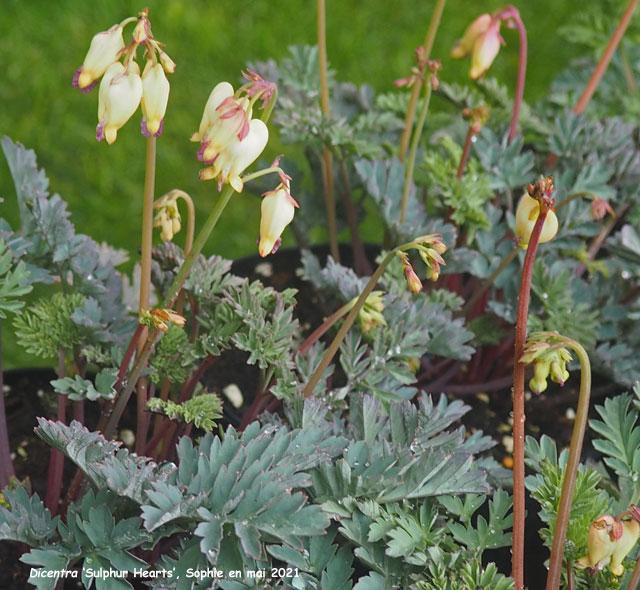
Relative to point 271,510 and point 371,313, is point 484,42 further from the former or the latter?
point 271,510

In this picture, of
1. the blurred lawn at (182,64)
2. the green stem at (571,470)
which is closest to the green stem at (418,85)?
the green stem at (571,470)

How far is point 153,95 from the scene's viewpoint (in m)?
0.86

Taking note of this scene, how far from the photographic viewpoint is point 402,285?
54.0 inches

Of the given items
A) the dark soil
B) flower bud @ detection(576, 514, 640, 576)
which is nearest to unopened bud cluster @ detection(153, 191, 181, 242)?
the dark soil

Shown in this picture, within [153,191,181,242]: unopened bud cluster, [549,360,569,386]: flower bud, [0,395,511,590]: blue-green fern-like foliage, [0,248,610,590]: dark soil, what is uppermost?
[153,191,181,242]: unopened bud cluster

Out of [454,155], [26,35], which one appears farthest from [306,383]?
[26,35]

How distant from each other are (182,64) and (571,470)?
210 cm

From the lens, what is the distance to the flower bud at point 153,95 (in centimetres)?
86

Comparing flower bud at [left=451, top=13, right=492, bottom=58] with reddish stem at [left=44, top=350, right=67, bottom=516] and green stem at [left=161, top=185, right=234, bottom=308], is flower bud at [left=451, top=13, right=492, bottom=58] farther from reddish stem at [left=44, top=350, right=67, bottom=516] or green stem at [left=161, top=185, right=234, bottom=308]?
reddish stem at [left=44, top=350, right=67, bottom=516]

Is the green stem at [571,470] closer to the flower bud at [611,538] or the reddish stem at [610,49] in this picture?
the flower bud at [611,538]

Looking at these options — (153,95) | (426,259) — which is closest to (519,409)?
(426,259)

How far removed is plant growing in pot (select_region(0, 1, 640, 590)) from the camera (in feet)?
2.93

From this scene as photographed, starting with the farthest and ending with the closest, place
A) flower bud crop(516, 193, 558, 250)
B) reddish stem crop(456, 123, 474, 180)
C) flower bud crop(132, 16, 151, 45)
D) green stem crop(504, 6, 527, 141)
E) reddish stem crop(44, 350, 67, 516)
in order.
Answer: reddish stem crop(456, 123, 474, 180) < green stem crop(504, 6, 527, 141) < reddish stem crop(44, 350, 67, 516) < flower bud crop(516, 193, 558, 250) < flower bud crop(132, 16, 151, 45)

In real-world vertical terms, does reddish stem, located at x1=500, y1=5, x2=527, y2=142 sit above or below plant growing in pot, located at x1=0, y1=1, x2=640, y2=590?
above
